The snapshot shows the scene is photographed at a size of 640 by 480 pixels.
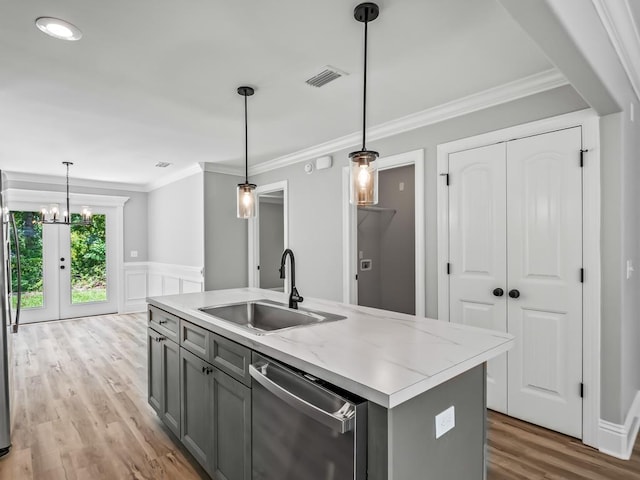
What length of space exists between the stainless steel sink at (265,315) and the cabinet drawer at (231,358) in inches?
11.7

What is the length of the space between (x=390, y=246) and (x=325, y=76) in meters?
3.18

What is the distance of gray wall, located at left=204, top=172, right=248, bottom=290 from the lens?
5301mm

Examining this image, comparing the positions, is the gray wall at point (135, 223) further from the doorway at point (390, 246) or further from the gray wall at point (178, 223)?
the doorway at point (390, 246)

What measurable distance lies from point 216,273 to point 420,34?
4208 millimetres

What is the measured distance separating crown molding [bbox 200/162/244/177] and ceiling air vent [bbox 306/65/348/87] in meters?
2.96

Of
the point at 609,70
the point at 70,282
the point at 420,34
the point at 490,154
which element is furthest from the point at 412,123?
the point at 70,282

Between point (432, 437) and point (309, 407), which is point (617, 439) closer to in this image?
point (432, 437)

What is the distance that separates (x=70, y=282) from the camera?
6.55 metres

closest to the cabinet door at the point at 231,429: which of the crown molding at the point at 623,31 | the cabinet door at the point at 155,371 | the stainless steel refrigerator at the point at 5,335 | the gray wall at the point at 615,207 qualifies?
the cabinet door at the point at 155,371

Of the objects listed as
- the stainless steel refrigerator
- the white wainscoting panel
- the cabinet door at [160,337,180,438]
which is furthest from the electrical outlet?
the white wainscoting panel

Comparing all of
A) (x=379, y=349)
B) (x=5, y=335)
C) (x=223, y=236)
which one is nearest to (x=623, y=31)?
(x=379, y=349)

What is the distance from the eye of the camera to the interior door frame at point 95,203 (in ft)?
19.9

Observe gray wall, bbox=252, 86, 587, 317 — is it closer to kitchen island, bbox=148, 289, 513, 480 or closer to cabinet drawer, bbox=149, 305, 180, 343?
kitchen island, bbox=148, 289, 513, 480

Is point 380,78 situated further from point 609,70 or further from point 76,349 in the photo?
point 76,349
